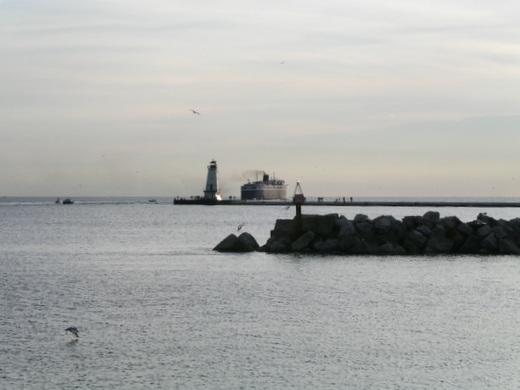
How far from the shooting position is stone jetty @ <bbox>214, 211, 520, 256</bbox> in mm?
43344

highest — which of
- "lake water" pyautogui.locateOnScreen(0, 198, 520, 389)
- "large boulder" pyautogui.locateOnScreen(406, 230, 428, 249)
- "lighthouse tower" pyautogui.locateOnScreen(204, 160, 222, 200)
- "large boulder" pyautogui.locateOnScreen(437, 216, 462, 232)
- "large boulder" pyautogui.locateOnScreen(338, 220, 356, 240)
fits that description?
"lighthouse tower" pyautogui.locateOnScreen(204, 160, 222, 200)

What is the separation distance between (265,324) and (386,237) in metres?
22.2

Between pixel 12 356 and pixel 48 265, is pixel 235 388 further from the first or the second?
pixel 48 265

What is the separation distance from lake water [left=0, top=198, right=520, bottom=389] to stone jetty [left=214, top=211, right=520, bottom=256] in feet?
9.08

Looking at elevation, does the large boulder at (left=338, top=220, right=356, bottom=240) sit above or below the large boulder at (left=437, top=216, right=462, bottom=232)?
below

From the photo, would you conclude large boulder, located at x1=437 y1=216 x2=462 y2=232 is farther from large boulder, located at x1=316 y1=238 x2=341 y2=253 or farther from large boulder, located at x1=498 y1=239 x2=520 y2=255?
large boulder, located at x1=316 y1=238 x2=341 y2=253

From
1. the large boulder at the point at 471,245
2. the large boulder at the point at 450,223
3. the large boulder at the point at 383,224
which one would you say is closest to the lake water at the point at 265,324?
the large boulder at the point at 471,245

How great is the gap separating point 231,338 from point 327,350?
2.71 meters

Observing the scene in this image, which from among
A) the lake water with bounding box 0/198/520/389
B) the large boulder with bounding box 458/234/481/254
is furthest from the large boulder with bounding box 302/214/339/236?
the large boulder with bounding box 458/234/481/254

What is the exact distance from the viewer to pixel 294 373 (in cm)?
1784

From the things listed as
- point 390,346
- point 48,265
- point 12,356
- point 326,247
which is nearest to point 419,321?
point 390,346

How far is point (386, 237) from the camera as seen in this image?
44.2 metres

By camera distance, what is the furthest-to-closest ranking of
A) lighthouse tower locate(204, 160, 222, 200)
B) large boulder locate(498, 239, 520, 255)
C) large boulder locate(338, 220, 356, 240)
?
lighthouse tower locate(204, 160, 222, 200)
large boulder locate(338, 220, 356, 240)
large boulder locate(498, 239, 520, 255)

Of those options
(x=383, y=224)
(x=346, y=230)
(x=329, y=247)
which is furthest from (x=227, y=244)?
(x=383, y=224)
